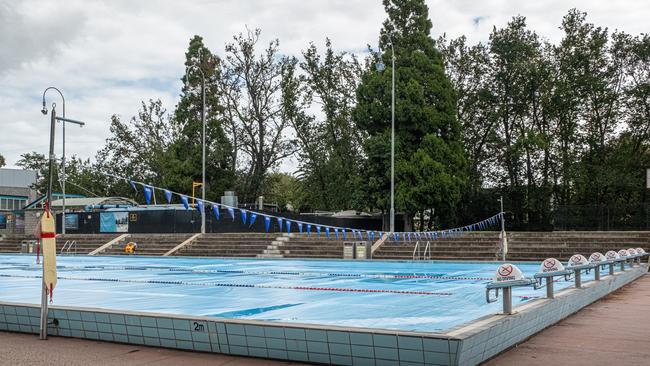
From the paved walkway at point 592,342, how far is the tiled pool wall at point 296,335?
0.18 m

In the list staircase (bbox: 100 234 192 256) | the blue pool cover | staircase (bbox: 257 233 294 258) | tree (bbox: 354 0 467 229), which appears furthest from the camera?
tree (bbox: 354 0 467 229)

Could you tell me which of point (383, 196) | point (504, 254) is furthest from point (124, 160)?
point (504, 254)

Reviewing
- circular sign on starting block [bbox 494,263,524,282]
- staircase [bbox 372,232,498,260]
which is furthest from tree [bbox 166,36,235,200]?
circular sign on starting block [bbox 494,263,524,282]

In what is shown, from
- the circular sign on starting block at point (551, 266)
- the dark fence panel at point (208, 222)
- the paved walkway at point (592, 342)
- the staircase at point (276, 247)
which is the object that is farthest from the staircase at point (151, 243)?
the paved walkway at point (592, 342)

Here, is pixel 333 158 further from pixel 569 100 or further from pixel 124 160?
pixel 124 160

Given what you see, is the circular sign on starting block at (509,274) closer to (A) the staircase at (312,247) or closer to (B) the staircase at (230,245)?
(A) the staircase at (312,247)

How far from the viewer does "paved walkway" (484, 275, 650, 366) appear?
6.37 m

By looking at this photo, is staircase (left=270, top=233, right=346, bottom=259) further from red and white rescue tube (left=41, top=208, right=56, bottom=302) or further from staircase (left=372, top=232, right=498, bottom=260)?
red and white rescue tube (left=41, top=208, right=56, bottom=302)

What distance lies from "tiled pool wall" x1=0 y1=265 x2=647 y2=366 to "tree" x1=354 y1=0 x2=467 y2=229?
28.1m

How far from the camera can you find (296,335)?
6285 mm

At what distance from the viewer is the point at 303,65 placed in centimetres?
4612

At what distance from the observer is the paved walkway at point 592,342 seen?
6367 mm

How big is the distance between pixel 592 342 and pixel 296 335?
3.55 metres

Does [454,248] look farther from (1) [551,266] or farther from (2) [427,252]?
(1) [551,266]
